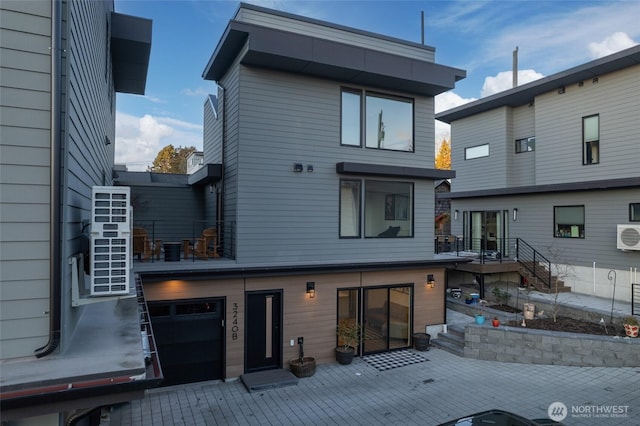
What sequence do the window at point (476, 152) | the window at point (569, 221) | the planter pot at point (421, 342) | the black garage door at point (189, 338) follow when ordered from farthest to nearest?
the window at point (476, 152) → the window at point (569, 221) → the planter pot at point (421, 342) → the black garage door at point (189, 338)

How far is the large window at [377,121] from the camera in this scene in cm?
1038

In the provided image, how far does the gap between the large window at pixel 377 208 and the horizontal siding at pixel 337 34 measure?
374 centimetres

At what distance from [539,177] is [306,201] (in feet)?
34.4

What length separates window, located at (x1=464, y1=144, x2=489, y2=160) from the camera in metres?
17.5

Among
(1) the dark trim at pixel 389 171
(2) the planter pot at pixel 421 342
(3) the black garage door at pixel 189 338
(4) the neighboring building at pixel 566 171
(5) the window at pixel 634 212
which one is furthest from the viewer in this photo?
(4) the neighboring building at pixel 566 171

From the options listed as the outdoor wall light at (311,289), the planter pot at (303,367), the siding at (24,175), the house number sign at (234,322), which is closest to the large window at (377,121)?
the outdoor wall light at (311,289)

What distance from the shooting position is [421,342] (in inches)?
421

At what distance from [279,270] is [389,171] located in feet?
13.2

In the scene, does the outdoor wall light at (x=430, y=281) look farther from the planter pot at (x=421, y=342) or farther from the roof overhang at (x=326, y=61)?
the roof overhang at (x=326, y=61)

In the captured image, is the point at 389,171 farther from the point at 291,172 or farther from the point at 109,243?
the point at 109,243

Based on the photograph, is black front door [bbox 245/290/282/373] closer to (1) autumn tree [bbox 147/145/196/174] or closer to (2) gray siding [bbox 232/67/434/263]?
(2) gray siding [bbox 232/67/434/263]

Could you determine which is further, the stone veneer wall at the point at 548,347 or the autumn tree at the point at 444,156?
the autumn tree at the point at 444,156

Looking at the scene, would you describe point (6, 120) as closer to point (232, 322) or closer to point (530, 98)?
point (232, 322)

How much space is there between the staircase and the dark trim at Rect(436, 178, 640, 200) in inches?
260
